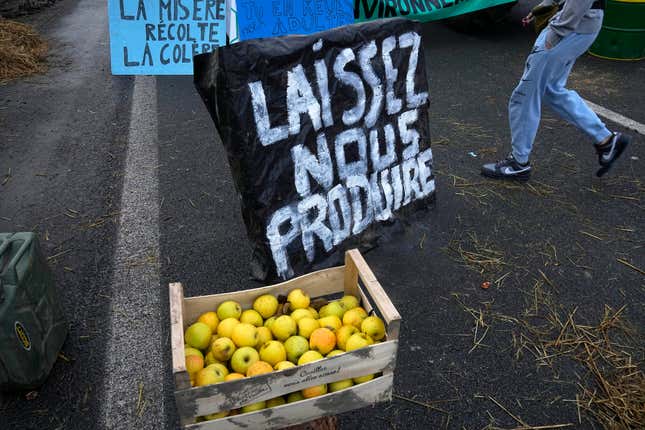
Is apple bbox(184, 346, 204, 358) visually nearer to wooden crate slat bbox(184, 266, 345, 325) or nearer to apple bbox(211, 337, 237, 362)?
apple bbox(211, 337, 237, 362)

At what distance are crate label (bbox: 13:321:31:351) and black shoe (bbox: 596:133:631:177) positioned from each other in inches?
159

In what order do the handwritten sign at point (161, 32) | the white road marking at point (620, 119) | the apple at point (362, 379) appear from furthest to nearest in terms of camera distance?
the handwritten sign at point (161, 32)
the white road marking at point (620, 119)
the apple at point (362, 379)

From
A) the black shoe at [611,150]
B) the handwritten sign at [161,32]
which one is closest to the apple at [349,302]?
the black shoe at [611,150]

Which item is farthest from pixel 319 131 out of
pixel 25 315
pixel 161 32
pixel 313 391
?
pixel 161 32

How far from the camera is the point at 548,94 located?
3.86 meters

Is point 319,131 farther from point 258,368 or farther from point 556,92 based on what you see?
point 556,92

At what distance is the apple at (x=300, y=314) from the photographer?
207cm

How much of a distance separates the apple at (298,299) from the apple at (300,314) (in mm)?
52

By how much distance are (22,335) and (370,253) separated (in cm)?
200

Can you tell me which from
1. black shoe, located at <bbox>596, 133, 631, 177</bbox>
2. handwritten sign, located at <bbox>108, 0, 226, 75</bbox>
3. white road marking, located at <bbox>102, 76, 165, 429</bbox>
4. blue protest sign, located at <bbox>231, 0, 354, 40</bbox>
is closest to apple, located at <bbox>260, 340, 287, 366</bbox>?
white road marking, located at <bbox>102, 76, 165, 429</bbox>

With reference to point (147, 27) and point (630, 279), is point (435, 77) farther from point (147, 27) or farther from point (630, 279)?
point (630, 279)

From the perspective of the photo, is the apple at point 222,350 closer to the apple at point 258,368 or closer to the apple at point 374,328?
the apple at point 258,368

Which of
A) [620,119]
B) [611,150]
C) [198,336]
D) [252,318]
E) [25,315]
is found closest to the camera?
[198,336]

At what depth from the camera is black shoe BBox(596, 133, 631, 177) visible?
3.95 m
